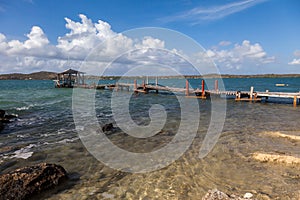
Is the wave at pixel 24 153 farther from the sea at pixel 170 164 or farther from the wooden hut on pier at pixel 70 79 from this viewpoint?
the wooden hut on pier at pixel 70 79

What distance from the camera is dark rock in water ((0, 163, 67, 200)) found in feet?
15.7

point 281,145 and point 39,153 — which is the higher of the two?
point 281,145

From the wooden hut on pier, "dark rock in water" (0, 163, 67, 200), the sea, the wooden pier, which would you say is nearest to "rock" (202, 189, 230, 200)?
→ the sea

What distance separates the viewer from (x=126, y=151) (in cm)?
862

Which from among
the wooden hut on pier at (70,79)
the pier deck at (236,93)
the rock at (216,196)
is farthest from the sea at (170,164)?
the wooden hut on pier at (70,79)

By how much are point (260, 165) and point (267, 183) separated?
51.9 inches

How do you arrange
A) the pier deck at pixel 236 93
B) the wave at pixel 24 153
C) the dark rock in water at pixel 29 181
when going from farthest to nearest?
the pier deck at pixel 236 93, the wave at pixel 24 153, the dark rock in water at pixel 29 181

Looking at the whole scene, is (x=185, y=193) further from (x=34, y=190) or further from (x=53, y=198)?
(x=34, y=190)

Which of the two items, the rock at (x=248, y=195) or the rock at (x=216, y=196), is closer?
the rock at (x=216, y=196)

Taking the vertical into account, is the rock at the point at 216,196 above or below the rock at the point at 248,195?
above

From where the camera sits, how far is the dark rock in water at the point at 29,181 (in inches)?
188

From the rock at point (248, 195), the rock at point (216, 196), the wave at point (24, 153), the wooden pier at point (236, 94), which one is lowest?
the wave at point (24, 153)

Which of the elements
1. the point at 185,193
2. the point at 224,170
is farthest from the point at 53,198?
the point at 224,170

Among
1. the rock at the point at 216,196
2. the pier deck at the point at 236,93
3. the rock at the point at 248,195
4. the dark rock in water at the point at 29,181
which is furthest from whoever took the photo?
the pier deck at the point at 236,93
